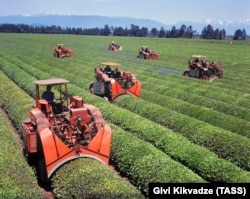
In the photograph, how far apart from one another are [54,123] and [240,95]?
14.8 m

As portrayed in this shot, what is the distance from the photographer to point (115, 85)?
2194cm

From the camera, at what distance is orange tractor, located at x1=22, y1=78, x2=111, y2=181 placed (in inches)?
451

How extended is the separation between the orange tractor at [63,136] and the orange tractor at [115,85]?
8.83 m

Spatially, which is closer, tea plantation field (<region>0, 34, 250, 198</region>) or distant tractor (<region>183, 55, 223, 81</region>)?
tea plantation field (<region>0, 34, 250, 198</region>)

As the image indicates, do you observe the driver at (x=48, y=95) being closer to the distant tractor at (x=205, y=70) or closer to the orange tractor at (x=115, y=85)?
the orange tractor at (x=115, y=85)

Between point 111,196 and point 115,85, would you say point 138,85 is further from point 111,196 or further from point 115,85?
point 111,196

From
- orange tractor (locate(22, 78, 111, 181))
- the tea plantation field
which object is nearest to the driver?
orange tractor (locate(22, 78, 111, 181))

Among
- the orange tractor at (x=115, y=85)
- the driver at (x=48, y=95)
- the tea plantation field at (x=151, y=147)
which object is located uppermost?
the driver at (x=48, y=95)

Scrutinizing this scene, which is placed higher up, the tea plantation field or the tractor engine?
the tractor engine

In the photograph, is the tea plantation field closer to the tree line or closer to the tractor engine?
the tractor engine

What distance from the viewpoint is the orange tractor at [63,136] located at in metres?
11.4

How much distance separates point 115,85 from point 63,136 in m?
10.1

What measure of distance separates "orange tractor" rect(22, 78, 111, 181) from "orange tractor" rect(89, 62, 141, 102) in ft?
29.0

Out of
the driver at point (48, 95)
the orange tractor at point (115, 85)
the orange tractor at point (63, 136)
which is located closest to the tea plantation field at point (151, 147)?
the orange tractor at point (63, 136)
